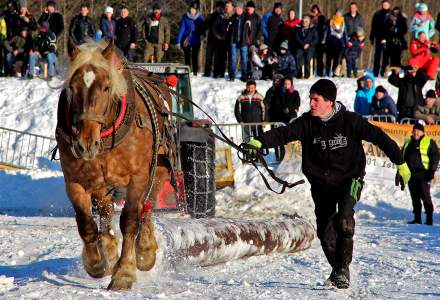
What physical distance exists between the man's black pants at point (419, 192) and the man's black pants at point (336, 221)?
6.86 meters

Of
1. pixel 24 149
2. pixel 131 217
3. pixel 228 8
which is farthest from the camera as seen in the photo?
pixel 228 8

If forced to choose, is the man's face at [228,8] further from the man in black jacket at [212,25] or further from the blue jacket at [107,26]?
the blue jacket at [107,26]

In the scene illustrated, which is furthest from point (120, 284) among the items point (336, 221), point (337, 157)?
point (337, 157)

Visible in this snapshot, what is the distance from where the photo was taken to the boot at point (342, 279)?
293 inches

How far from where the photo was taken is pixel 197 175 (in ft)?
40.1

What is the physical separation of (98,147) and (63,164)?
0.78 metres

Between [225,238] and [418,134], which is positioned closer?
[225,238]

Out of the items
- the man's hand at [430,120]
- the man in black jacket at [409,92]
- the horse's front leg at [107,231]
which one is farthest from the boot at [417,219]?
the horse's front leg at [107,231]

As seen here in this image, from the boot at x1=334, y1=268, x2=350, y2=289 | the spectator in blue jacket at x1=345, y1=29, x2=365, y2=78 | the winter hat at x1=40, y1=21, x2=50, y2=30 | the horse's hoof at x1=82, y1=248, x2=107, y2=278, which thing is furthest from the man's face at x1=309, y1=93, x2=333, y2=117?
the winter hat at x1=40, y1=21, x2=50, y2=30

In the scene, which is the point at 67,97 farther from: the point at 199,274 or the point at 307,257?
the point at 307,257

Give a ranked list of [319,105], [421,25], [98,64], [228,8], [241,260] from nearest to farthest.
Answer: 1. [98,64]
2. [319,105]
3. [241,260]
4. [421,25]
5. [228,8]

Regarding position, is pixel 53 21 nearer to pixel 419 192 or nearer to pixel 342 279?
pixel 419 192

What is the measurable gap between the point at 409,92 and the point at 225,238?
10143mm

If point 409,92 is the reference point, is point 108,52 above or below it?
above
